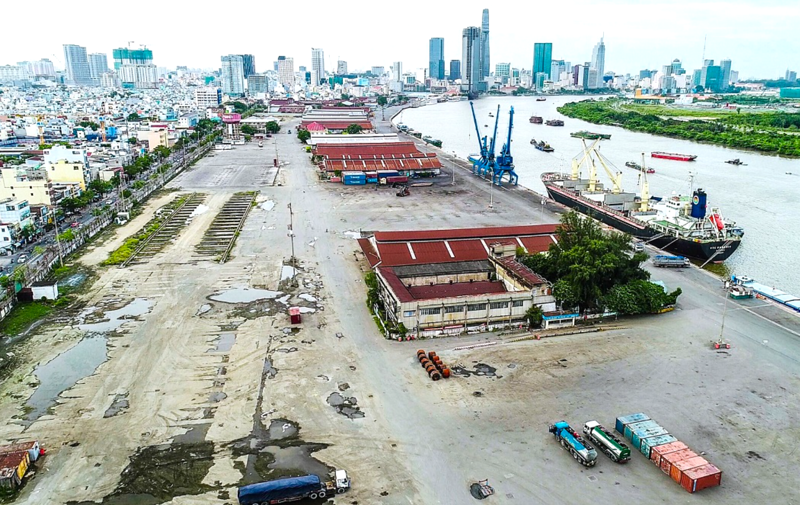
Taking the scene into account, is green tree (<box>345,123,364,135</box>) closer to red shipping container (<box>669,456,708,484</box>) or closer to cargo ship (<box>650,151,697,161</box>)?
cargo ship (<box>650,151,697,161</box>)

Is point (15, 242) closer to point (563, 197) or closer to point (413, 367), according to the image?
point (413, 367)

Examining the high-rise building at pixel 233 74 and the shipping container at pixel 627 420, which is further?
the high-rise building at pixel 233 74

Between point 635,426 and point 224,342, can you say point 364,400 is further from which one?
point 635,426

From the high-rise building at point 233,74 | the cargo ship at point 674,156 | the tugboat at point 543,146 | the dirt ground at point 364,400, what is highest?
the high-rise building at point 233,74

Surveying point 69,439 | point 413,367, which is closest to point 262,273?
point 413,367

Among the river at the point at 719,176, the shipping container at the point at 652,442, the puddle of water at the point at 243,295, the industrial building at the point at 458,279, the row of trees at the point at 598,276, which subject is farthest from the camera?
the river at the point at 719,176

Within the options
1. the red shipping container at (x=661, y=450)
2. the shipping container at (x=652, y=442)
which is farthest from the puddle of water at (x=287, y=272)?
the red shipping container at (x=661, y=450)

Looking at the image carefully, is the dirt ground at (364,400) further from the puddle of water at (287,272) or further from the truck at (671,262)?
the truck at (671,262)
